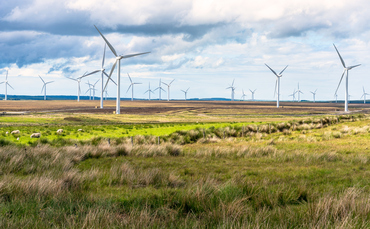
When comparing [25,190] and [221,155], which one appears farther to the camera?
[221,155]

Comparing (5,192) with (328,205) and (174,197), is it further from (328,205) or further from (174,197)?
(328,205)

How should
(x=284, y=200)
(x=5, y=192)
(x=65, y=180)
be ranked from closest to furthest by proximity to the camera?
(x=5, y=192) < (x=284, y=200) < (x=65, y=180)

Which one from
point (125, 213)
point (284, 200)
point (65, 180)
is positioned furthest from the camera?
point (65, 180)

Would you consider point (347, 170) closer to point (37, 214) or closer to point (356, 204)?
point (356, 204)

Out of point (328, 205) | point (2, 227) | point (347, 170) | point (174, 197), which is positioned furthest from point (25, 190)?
point (347, 170)

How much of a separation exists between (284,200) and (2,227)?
7.70 m

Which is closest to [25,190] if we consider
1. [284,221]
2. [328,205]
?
[284,221]

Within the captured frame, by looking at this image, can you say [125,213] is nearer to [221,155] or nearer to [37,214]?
[37,214]

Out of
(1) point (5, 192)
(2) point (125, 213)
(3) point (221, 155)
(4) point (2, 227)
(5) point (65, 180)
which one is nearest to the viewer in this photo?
(4) point (2, 227)

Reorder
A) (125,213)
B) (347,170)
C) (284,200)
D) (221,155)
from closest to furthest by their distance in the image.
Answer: (125,213) → (284,200) → (347,170) → (221,155)

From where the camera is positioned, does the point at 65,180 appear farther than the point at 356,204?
Yes

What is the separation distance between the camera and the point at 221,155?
78.1 feet

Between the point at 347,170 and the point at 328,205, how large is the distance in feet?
34.7

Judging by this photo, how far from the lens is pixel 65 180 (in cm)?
1240
